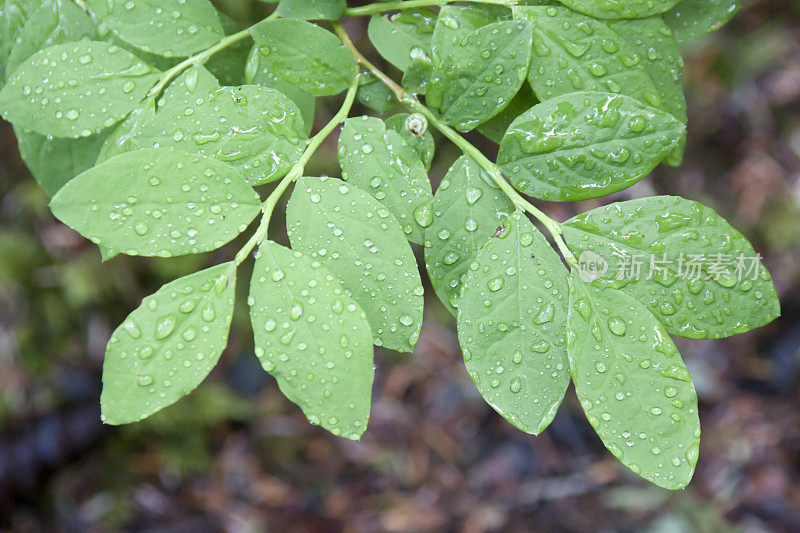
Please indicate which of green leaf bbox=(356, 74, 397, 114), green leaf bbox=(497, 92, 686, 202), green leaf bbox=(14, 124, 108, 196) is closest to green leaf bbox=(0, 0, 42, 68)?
green leaf bbox=(14, 124, 108, 196)

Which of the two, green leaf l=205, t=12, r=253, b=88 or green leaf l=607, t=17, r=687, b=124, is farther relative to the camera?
green leaf l=205, t=12, r=253, b=88

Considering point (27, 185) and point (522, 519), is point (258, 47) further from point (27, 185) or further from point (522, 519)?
point (522, 519)

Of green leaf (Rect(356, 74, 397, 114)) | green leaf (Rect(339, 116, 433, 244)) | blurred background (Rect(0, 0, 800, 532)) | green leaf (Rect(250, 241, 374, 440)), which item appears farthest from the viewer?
blurred background (Rect(0, 0, 800, 532))

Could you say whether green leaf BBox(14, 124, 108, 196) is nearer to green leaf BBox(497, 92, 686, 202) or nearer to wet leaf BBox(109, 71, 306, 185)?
wet leaf BBox(109, 71, 306, 185)

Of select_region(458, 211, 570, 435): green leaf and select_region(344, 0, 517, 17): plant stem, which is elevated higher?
select_region(344, 0, 517, 17): plant stem

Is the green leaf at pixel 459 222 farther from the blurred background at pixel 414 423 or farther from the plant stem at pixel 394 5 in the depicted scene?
the blurred background at pixel 414 423

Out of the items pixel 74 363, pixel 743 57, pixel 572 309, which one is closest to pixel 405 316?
pixel 572 309

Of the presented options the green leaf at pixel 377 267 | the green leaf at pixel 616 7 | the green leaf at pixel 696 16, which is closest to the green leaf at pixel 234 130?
the green leaf at pixel 377 267
